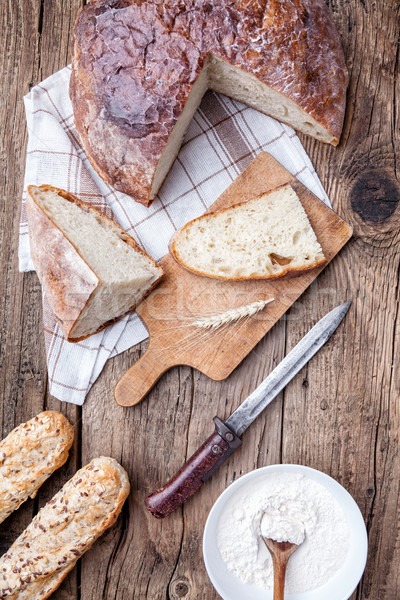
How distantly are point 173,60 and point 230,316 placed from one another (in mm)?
1164

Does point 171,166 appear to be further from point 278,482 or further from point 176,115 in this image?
point 278,482

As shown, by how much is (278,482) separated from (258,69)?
72.6 inches

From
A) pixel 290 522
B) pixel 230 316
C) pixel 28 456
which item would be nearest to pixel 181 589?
pixel 290 522

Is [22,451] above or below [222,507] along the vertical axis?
above

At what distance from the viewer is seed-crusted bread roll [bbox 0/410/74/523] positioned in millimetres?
2398

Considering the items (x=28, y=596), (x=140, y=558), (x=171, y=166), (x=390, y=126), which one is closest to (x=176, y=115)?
(x=171, y=166)

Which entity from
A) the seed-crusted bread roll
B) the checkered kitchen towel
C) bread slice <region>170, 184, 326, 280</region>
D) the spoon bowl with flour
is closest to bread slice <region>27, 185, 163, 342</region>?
the checkered kitchen towel

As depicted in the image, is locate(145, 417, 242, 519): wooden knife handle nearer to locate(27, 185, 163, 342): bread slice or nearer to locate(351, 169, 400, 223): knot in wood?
locate(27, 185, 163, 342): bread slice

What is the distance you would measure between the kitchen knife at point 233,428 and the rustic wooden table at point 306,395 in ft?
0.26

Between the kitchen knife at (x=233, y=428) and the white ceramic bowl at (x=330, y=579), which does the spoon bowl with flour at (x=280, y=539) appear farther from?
the kitchen knife at (x=233, y=428)

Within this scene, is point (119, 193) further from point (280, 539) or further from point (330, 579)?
point (330, 579)

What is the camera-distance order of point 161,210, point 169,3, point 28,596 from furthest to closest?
point 161,210
point 28,596
point 169,3

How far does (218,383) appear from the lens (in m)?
2.53

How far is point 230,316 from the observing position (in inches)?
95.6
